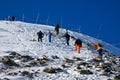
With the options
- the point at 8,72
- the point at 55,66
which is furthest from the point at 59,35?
the point at 8,72

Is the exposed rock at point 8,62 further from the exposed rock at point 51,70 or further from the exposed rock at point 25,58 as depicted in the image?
the exposed rock at point 51,70

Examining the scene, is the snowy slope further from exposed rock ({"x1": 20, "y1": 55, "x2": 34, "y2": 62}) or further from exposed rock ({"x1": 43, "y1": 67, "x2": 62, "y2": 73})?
exposed rock ({"x1": 20, "y1": 55, "x2": 34, "y2": 62})

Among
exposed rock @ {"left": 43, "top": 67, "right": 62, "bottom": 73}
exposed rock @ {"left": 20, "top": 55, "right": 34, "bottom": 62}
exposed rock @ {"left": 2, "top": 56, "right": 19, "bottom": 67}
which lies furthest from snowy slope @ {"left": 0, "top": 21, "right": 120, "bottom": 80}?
exposed rock @ {"left": 2, "top": 56, "right": 19, "bottom": 67}

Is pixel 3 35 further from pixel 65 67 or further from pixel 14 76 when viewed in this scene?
pixel 14 76

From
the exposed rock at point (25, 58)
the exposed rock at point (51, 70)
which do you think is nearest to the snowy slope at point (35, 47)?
the exposed rock at point (51, 70)

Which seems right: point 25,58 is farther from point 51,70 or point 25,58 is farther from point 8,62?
point 51,70

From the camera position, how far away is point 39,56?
40156 millimetres

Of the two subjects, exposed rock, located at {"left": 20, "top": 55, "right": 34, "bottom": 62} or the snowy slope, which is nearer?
the snowy slope

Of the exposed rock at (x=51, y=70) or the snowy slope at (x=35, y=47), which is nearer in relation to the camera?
the snowy slope at (x=35, y=47)

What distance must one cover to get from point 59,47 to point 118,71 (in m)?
15.6

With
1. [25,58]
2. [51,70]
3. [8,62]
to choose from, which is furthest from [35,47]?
[51,70]

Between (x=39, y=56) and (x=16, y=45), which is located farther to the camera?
(x=16, y=45)

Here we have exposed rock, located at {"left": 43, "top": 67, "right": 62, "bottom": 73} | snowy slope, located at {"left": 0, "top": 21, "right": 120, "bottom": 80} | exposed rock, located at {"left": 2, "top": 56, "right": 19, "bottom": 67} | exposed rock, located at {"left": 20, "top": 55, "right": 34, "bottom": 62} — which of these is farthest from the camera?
exposed rock, located at {"left": 20, "top": 55, "right": 34, "bottom": 62}

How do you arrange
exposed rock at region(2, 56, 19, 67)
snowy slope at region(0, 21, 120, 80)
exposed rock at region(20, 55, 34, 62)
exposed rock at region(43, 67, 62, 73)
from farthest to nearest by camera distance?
exposed rock at region(20, 55, 34, 62) < exposed rock at region(2, 56, 19, 67) < exposed rock at region(43, 67, 62, 73) < snowy slope at region(0, 21, 120, 80)
